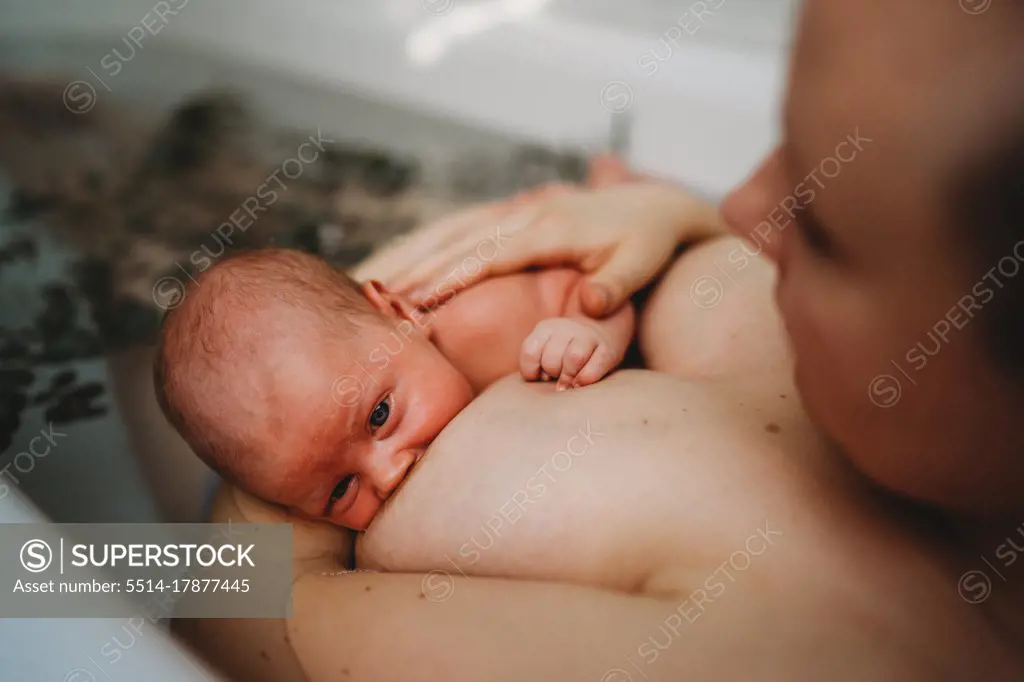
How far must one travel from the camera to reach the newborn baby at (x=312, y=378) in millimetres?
558

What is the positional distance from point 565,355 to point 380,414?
0.14 metres

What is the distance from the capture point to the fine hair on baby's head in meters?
0.56

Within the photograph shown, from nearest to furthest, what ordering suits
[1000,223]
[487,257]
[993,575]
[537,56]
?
[1000,223] → [993,575] → [487,257] → [537,56]

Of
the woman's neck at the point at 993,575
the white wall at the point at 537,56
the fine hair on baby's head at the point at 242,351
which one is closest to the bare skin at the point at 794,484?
the woman's neck at the point at 993,575

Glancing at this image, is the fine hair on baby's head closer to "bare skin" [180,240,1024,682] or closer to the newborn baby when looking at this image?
the newborn baby

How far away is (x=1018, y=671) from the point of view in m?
0.47

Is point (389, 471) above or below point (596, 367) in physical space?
below

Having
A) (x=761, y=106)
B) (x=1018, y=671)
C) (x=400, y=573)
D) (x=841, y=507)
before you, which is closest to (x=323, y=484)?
(x=400, y=573)

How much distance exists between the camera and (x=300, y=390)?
556 millimetres

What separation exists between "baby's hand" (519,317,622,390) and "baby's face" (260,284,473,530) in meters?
0.06

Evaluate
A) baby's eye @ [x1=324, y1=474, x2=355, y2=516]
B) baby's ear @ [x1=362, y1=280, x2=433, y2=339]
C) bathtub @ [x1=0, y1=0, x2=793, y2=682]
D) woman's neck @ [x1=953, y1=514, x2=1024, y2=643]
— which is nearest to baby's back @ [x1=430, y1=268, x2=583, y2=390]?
baby's ear @ [x1=362, y1=280, x2=433, y2=339]

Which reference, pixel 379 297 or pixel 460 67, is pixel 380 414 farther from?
pixel 460 67

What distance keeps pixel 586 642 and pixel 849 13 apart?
13.6 inches

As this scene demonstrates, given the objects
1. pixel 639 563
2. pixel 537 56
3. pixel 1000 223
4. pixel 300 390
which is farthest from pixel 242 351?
pixel 537 56
